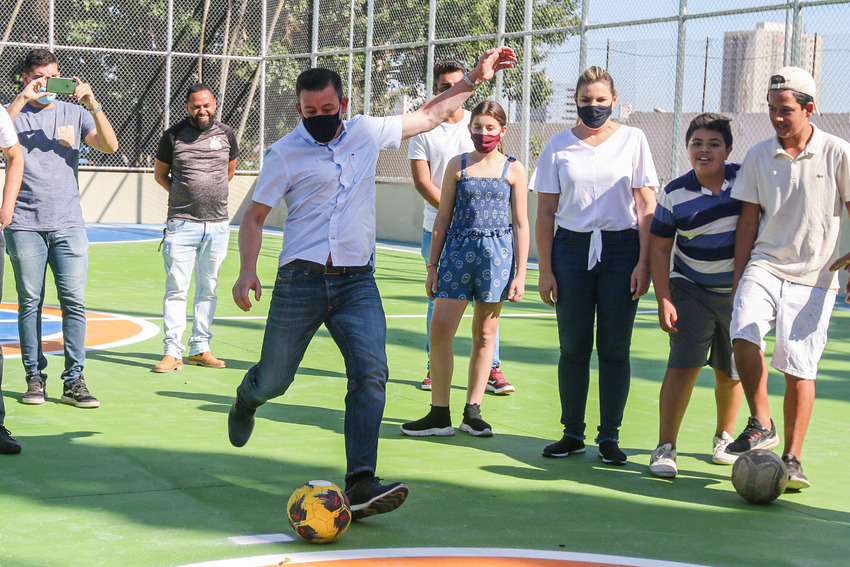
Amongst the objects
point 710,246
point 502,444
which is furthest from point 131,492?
point 710,246

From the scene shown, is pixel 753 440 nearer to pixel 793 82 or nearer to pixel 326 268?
pixel 793 82

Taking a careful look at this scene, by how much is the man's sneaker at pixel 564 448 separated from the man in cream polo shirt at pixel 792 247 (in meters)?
1.03

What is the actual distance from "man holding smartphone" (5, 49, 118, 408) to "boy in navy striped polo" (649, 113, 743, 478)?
138 inches

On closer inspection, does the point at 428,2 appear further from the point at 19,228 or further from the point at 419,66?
the point at 19,228

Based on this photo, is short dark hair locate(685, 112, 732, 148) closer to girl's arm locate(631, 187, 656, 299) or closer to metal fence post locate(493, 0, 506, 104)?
girl's arm locate(631, 187, 656, 299)

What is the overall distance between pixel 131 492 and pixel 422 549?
1.51 m

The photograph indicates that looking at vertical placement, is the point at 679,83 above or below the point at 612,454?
above

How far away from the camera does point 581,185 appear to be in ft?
18.7

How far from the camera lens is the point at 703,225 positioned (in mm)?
5520

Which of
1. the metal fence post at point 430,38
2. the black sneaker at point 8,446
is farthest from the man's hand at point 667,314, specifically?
the metal fence post at point 430,38

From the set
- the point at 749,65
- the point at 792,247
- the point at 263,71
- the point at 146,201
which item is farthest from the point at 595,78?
the point at 263,71

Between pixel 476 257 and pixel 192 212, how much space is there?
8.91 ft

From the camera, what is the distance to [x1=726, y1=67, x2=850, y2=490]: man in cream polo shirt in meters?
5.20

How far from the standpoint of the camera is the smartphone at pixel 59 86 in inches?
262
